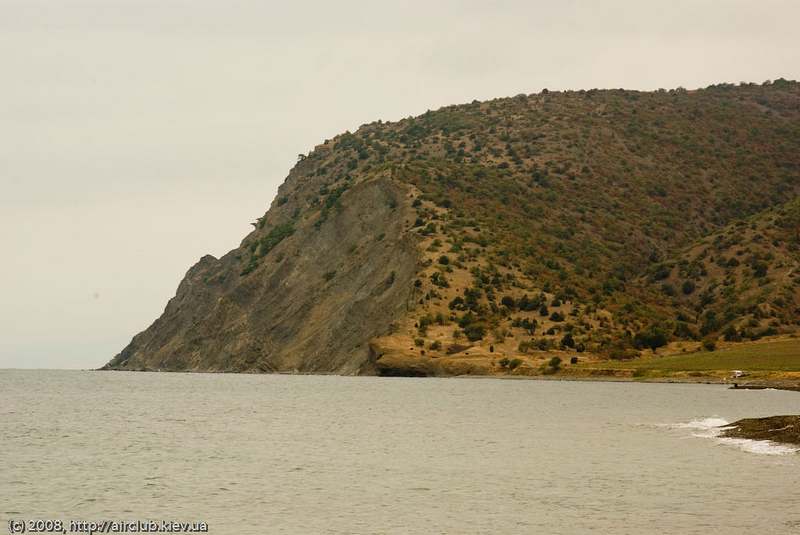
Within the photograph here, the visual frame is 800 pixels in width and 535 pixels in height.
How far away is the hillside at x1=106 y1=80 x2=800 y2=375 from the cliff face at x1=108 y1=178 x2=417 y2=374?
30 cm

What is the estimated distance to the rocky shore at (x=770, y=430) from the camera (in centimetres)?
5088

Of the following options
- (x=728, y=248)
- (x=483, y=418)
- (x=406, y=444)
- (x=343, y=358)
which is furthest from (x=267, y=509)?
(x=728, y=248)

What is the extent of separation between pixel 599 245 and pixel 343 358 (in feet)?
162

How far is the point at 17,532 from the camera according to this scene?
99.9ft

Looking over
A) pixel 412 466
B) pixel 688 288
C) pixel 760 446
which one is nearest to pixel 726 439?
pixel 760 446

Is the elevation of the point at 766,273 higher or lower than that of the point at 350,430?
higher

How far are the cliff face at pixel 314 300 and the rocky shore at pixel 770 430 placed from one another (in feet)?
265

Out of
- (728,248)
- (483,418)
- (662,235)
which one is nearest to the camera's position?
(483,418)

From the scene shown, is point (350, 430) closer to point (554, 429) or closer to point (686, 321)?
point (554, 429)

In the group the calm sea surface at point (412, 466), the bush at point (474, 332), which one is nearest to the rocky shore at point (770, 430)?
the calm sea surface at point (412, 466)

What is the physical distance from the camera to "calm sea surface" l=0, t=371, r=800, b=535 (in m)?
34.1

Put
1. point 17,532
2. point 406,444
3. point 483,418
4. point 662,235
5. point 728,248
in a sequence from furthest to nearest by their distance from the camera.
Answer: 1. point 662,235
2. point 728,248
3. point 483,418
4. point 406,444
5. point 17,532

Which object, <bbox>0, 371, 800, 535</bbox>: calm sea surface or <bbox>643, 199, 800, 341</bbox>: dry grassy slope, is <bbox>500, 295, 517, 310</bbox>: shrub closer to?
<bbox>643, 199, 800, 341</bbox>: dry grassy slope

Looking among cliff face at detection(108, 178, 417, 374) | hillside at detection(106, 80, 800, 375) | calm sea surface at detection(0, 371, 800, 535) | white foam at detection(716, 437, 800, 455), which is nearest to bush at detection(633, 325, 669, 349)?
hillside at detection(106, 80, 800, 375)
